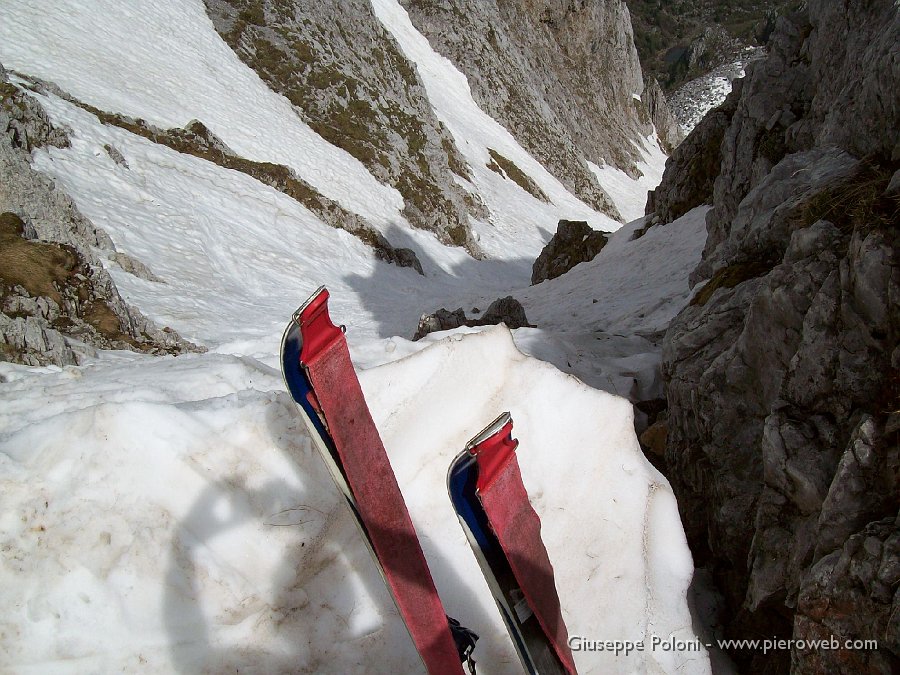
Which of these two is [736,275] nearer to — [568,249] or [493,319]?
[493,319]

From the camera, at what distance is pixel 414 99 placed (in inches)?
1484

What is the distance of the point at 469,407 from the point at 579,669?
2.14 metres

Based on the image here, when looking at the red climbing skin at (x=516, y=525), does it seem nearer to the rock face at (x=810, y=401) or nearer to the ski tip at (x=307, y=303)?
the ski tip at (x=307, y=303)

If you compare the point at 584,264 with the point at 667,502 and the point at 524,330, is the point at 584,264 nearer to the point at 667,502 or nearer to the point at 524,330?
the point at 524,330

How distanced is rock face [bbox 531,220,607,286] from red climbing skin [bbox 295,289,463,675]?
20.8 metres

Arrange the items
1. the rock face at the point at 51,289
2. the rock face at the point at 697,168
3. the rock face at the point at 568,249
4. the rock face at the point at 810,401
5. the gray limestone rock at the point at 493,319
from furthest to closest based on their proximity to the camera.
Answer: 1. the rock face at the point at 568,249
2. the rock face at the point at 697,168
3. the gray limestone rock at the point at 493,319
4. the rock face at the point at 51,289
5. the rock face at the point at 810,401

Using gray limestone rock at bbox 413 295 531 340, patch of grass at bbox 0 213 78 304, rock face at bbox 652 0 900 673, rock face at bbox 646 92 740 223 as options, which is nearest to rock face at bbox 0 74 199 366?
patch of grass at bbox 0 213 78 304

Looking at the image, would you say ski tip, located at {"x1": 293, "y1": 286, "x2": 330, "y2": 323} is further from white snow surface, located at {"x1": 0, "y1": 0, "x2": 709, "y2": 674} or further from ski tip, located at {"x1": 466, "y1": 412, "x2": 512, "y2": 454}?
white snow surface, located at {"x1": 0, "y1": 0, "x2": 709, "y2": 674}

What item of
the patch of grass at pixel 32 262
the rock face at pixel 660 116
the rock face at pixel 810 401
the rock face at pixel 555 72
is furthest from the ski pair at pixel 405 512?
the rock face at pixel 660 116

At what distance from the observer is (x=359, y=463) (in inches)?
128

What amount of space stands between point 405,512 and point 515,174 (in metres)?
42.9

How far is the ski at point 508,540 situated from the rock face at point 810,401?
1885mm

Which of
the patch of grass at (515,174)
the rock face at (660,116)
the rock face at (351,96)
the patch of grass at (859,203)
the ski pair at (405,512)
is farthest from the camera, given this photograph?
the rock face at (660,116)

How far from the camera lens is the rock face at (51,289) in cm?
807
